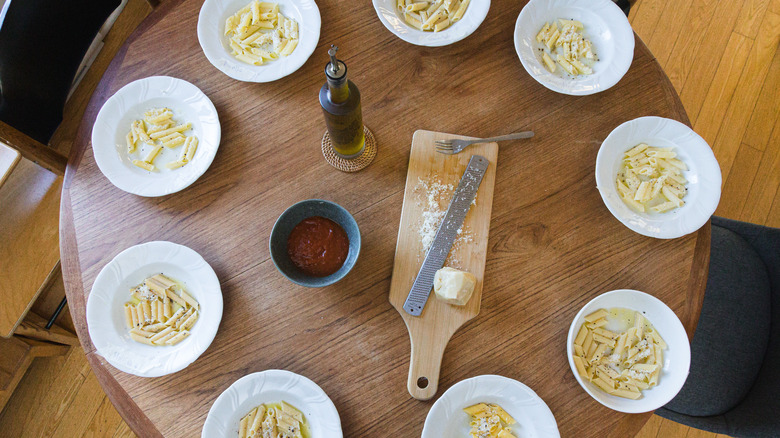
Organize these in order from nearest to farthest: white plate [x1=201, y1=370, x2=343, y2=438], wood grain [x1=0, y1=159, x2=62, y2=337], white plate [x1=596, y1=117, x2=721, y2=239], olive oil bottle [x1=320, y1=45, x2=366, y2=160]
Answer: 1. olive oil bottle [x1=320, y1=45, x2=366, y2=160]
2. white plate [x1=201, y1=370, x2=343, y2=438]
3. white plate [x1=596, y1=117, x2=721, y2=239]
4. wood grain [x1=0, y1=159, x2=62, y2=337]

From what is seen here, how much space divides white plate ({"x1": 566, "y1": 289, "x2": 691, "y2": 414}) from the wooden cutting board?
312 millimetres

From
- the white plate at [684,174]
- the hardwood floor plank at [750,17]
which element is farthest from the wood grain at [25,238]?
the hardwood floor plank at [750,17]

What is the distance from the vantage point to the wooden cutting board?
49.3 inches

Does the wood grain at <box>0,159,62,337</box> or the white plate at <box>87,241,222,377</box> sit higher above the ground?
the white plate at <box>87,241,222,377</box>

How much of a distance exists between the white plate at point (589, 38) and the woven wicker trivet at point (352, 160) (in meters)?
0.52

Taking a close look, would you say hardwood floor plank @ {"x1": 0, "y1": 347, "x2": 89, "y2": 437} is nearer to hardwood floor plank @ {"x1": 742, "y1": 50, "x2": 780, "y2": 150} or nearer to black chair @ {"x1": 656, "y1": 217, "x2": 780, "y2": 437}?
black chair @ {"x1": 656, "y1": 217, "x2": 780, "y2": 437}

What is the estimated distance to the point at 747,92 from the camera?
8.30ft

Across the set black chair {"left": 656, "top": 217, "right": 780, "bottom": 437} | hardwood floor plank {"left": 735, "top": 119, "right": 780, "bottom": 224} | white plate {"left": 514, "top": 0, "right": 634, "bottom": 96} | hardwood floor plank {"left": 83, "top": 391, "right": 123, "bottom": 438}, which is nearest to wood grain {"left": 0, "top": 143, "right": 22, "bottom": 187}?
hardwood floor plank {"left": 83, "top": 391, "right": 123, "bottom": 438}

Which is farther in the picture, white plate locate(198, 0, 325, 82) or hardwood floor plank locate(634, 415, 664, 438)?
hardwood floor plank locate(634, 415, 664, 438)

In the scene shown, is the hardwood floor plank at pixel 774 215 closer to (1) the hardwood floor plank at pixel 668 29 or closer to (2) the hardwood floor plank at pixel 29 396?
(1) the hardwood floor plank at pixel 668 29

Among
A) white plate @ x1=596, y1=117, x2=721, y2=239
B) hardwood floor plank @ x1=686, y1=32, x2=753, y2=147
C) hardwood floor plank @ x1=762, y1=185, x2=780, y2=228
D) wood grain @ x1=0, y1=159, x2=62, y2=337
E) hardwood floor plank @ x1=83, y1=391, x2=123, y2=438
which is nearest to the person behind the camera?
white plate @ x1=596, y1=117, x2=721, y2=239

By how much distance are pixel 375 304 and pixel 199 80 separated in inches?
35.1

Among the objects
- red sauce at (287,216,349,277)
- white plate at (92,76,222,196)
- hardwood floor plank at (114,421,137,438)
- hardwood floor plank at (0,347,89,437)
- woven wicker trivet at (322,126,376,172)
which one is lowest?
hardwood floor plank at (114,421,137,438)

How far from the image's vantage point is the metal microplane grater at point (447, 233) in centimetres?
127
